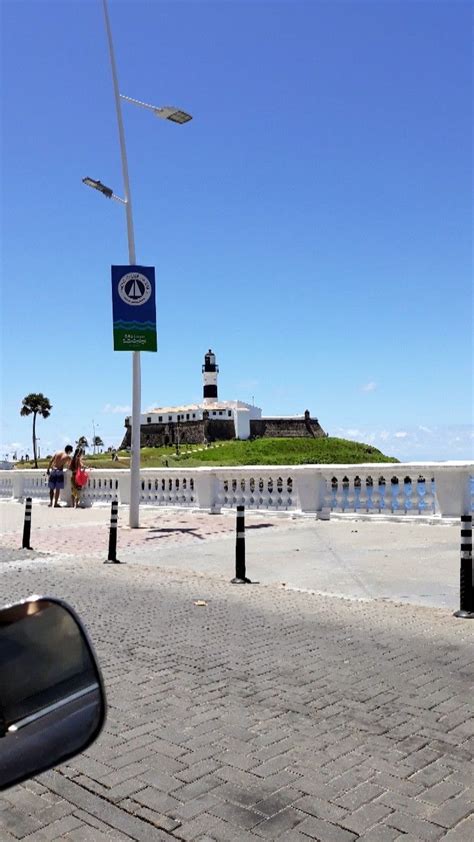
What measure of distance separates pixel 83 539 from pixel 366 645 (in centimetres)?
1007

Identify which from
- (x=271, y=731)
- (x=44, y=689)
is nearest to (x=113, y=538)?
(x=271, y=731)

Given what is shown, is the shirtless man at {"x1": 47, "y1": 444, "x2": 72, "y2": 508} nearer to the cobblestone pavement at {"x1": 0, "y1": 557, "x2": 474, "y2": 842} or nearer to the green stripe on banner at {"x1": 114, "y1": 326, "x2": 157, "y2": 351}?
the green stripe on banner at {"x1": 114, "y1": 326, "x2": 157, "y2": 351}

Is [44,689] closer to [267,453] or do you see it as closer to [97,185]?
[97,185]

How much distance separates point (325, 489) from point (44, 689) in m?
17.2

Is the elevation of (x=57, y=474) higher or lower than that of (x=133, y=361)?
lower

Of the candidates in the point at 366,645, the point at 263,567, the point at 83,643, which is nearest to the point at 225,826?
A: the point at 83,643

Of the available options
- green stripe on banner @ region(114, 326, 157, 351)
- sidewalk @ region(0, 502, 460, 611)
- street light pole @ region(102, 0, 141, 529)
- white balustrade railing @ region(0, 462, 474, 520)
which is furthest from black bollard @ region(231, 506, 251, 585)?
green stripe on banner @ region(114, 326, 157, 351)

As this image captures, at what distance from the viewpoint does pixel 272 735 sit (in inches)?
188

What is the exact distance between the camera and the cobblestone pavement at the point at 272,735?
12.1 ft

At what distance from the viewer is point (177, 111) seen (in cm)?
1741

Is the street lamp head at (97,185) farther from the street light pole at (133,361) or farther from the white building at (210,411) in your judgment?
the white building at (210,411)

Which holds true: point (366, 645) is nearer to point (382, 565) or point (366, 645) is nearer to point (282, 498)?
point (382, 565)

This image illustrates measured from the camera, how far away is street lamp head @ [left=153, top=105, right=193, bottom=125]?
1737cm

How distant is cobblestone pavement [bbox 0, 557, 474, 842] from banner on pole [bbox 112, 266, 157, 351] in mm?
10126
